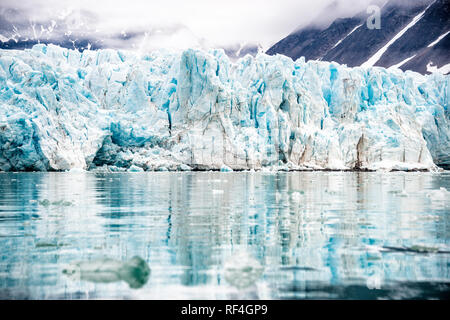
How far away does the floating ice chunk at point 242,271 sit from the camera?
2.80m

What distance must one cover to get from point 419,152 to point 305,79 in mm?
11258

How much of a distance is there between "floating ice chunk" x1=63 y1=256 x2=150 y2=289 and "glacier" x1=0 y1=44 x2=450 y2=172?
24.9 meters

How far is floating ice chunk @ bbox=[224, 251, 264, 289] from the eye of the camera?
2.80m

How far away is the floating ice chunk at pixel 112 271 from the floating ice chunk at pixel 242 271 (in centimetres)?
57

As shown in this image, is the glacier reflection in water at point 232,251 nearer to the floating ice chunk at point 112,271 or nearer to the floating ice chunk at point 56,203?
the floating ice chunk at point 112,271

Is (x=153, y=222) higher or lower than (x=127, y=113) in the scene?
lower

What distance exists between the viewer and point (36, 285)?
2732 millimetres

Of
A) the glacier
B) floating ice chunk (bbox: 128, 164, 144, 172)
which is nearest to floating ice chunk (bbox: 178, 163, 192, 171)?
the glacier

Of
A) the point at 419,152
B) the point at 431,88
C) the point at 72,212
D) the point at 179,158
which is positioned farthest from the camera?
the point at 431,88

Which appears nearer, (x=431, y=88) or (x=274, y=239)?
(x=274, y=239)

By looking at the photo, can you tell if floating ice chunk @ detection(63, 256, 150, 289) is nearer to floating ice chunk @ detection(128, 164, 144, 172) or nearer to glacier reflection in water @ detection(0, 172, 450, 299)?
glacier reflection in water @ detection(0, 172, 450, 299)
